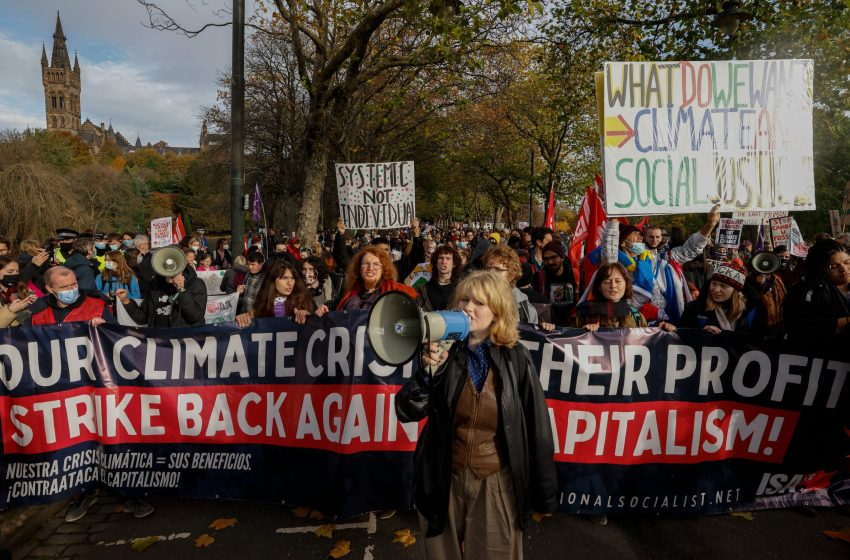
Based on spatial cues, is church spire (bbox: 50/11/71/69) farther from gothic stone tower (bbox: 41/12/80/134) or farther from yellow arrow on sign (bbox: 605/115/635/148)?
yellow arrow on sign (bbox: 605/115/635/148)

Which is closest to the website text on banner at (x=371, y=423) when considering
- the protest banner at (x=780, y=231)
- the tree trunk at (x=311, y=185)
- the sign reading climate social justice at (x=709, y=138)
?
the sign reading climate social justice at (x=709, y=138)

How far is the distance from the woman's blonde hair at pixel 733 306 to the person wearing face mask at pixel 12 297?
4941mm

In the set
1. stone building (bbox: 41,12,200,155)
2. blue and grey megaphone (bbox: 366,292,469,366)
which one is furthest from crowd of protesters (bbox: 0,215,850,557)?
stone building (bbox: 41,12,200,155)

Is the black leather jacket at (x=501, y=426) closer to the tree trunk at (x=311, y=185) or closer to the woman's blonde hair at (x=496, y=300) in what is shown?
the woman's blonde hair at (x=496, y=300)

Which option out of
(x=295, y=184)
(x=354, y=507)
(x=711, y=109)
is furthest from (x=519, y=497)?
(x=295, y=184)

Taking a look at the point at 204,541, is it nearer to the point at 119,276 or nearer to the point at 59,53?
the point at 119,276

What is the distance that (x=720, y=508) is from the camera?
3496 millimetres

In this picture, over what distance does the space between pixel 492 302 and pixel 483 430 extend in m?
0.52

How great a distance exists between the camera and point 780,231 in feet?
33.4

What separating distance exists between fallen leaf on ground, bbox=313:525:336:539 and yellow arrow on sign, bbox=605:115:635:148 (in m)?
3.64

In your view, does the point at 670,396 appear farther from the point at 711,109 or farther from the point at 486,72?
the point at 486,72

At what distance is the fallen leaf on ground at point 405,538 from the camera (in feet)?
10.9

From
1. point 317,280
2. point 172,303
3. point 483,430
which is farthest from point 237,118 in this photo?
point 483,430

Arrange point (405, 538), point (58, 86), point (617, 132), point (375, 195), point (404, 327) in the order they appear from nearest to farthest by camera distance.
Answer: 1. point (404, 327)
2. point (405, 538)
3. point (617, 132)
4. point (375, 195)
5. point (58, 86)
